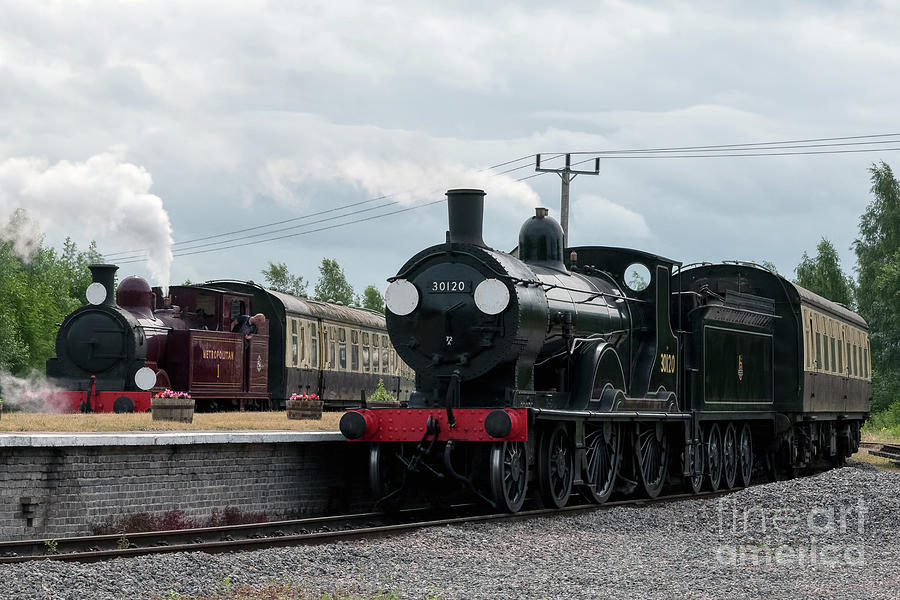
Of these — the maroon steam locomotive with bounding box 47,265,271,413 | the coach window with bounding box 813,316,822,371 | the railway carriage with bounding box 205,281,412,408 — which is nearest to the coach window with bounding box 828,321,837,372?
the coach window with bounding box 813,316,822,371

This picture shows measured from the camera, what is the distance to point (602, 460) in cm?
1526

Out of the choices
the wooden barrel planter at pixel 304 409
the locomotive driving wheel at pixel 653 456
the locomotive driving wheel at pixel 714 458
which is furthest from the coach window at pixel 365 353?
the locomotive driving wheel at pixel 653 456

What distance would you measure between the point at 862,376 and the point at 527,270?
57.2 ft

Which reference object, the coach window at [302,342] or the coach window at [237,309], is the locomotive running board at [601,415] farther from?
the coach window at [302,342]

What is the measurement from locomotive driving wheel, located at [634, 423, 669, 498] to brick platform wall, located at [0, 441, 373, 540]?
4002 millimetres

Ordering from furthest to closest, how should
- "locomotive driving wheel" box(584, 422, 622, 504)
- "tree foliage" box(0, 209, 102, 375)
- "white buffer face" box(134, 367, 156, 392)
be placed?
"tree foliage" box(0, 209, 102, 375), "white buffer face" box(134, 367, 156, 392), "locomotive driving wheel" box(584, 422, 622, 504)

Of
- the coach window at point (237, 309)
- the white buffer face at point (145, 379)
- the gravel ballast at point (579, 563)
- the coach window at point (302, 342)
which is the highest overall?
the coach window at point (237, 309)

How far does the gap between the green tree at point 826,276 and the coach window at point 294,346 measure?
3898 centimetres

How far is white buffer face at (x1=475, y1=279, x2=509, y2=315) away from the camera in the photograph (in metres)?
13.0

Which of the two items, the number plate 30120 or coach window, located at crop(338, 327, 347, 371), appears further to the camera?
coach window, located at crop(338, 327, 347, 371)

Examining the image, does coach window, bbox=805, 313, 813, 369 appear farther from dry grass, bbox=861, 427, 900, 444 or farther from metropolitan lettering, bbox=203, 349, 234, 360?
dry grass, bbox=861, 427, 900, 444

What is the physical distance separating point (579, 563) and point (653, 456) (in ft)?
22.6

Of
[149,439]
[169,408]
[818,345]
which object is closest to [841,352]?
[818,345]

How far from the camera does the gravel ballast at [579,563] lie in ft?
27.6
